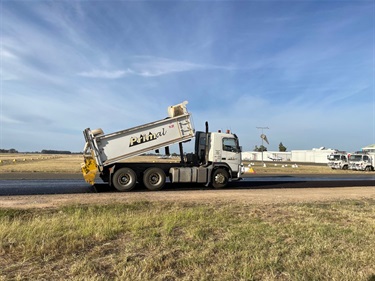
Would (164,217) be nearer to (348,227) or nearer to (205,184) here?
(348,227)

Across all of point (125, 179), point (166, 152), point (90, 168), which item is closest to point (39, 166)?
point (90, 168)

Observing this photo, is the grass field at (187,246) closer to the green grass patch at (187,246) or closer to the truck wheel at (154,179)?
the green grass patch at (187,246)

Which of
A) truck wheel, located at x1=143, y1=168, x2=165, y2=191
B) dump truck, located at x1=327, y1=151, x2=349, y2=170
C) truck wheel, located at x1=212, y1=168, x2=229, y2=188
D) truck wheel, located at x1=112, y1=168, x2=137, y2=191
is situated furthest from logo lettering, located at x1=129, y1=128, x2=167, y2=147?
dump truck, located at x1=327, y1=151, x2=349, y2=170

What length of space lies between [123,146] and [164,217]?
781 centimetres

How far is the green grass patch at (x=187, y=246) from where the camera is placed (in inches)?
177

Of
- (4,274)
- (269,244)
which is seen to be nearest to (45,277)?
(4,274)

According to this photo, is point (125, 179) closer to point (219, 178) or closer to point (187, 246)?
point (219, 178)

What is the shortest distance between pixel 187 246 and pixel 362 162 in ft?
136

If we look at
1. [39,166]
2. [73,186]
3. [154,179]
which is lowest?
[73,186]

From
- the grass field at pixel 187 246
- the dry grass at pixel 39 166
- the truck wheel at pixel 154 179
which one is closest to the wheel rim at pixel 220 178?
the truck wheel at pixel 154 179

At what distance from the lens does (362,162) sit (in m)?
41.1

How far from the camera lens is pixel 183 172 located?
1652 cm

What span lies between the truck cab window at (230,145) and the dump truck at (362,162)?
30.2 metres

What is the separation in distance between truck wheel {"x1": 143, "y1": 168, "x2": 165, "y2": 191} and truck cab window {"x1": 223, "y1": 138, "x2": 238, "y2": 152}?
355cm
